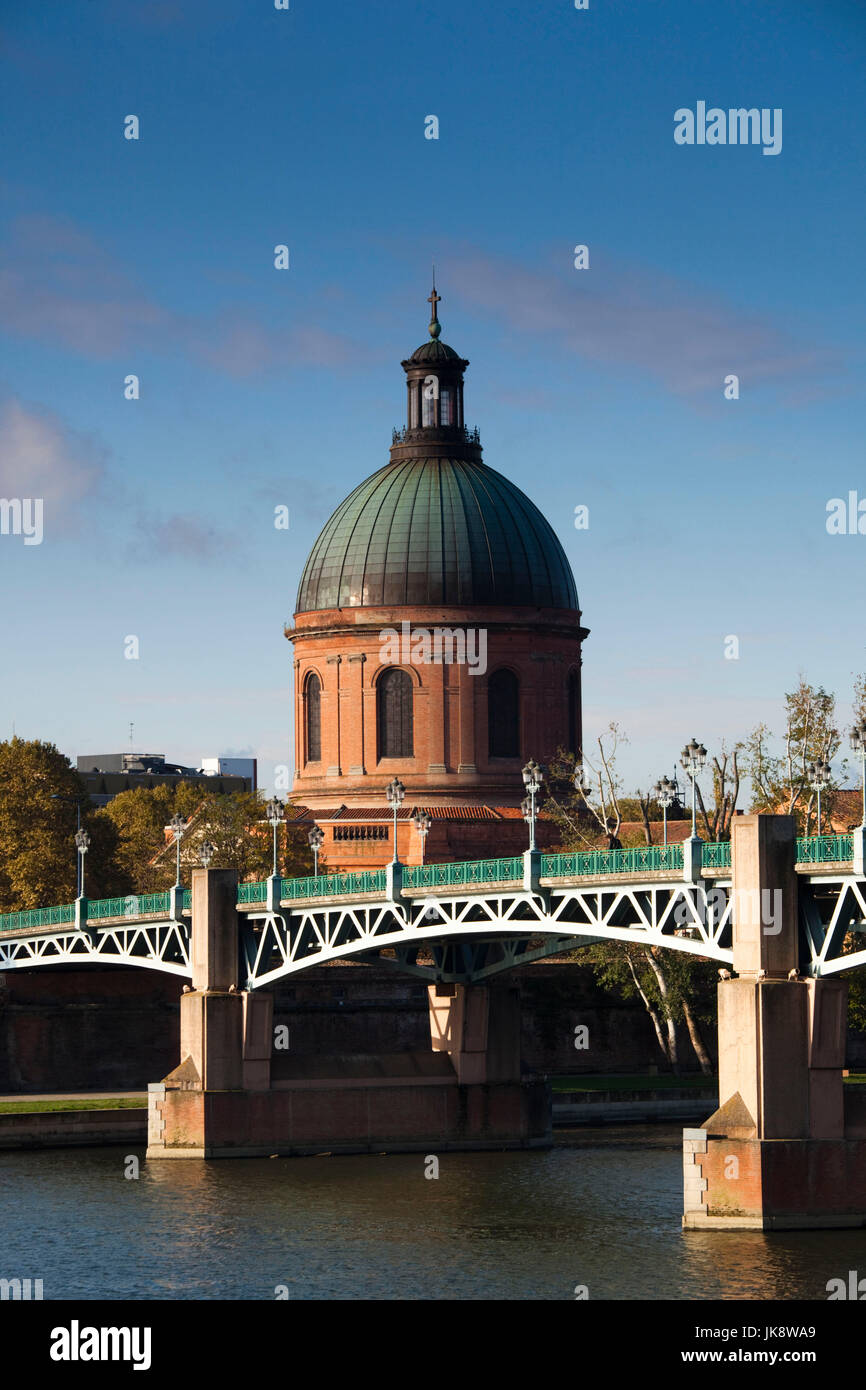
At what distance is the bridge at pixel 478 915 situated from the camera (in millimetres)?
53125

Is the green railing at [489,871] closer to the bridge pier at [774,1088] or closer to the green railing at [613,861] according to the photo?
the green railing at [613,861]

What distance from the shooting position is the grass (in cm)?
7256

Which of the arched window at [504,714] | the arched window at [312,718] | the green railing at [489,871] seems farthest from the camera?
the arched window at [312,718]

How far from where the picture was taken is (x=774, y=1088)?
2040 inches

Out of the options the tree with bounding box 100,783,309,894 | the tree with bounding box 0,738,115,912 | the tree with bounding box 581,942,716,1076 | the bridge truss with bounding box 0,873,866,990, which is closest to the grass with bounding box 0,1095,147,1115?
the bridge truss with bounding box 0,873,866,990

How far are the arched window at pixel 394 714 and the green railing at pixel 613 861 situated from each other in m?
39.0

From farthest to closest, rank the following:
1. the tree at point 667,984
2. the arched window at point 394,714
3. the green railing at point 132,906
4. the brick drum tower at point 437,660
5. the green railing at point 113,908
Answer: the arched window at point 394,714 → the brick drum tower at point 437,660 → the tree at point 667,984 → the green railing at point 113,908 → the green railing at point 132,906

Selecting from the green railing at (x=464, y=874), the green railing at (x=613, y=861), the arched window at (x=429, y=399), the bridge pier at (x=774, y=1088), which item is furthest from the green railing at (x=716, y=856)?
the arched window at (x=429, y=399)

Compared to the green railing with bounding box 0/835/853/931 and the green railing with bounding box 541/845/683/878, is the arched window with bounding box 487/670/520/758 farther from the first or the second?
the green railing with bounding box 541/845/683/878

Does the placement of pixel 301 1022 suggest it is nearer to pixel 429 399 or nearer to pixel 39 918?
pixel 39 918

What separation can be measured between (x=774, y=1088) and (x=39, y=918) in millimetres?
37621
